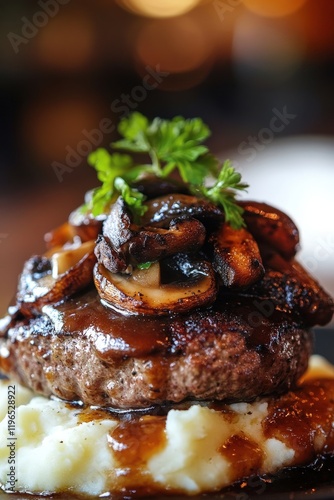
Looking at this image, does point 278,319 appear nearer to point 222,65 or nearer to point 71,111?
point 71,111

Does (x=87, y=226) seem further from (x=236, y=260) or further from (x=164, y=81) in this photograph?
(x=164, y=81)

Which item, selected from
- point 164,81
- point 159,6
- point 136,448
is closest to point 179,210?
point 136,448

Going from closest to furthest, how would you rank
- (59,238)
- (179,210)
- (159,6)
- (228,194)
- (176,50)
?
(179,210) < (228,194) < (59,238) < (159,6) < (176,50)

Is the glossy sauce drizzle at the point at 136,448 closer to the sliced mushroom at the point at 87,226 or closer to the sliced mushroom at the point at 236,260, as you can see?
the sliced mushroom at the point at 236,260

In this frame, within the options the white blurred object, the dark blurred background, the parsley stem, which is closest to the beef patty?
the parsley stem

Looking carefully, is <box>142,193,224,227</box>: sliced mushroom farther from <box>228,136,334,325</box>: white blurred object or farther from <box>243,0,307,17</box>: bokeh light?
<box>243,0,307,17</box>: bokeh light

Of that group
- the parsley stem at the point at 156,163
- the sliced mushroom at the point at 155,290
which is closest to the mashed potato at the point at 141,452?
the sliced mushroom at the point at 155,290

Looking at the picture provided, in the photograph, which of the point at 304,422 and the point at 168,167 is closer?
the point at 304,422
